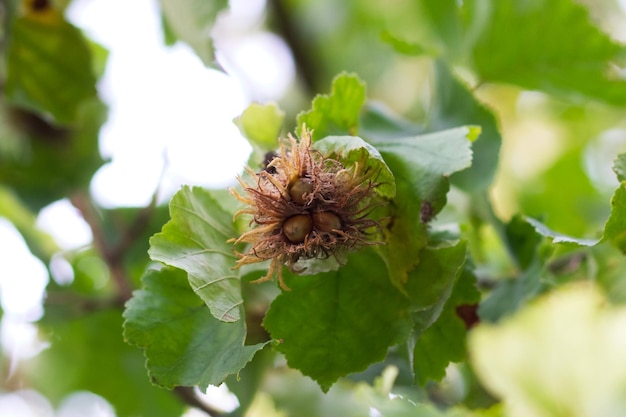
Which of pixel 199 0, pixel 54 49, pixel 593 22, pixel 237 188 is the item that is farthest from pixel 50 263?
pixel 593 22

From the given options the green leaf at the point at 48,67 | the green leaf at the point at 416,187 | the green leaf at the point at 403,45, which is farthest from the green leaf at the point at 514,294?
the green leaf at the point at 48,67

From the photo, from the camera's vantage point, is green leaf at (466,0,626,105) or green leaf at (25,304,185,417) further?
green leaf at (25,304,185,417)

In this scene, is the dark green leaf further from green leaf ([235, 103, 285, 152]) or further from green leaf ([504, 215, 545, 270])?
green leaf ([235, 103, 285, 152])

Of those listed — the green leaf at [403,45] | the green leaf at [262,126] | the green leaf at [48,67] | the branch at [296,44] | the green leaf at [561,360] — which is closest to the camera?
the green leaf at [561,360]

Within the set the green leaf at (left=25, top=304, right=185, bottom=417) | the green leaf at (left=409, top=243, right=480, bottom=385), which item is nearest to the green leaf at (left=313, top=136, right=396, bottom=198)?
the green leaf at (left=409, top=243, right=480, bottom=385)

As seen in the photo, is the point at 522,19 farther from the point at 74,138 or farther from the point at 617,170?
the point at 74,138

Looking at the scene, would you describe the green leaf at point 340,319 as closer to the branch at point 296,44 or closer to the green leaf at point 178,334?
the green leaf at point 178,334

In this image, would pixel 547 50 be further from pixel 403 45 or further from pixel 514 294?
pixel 514 294
